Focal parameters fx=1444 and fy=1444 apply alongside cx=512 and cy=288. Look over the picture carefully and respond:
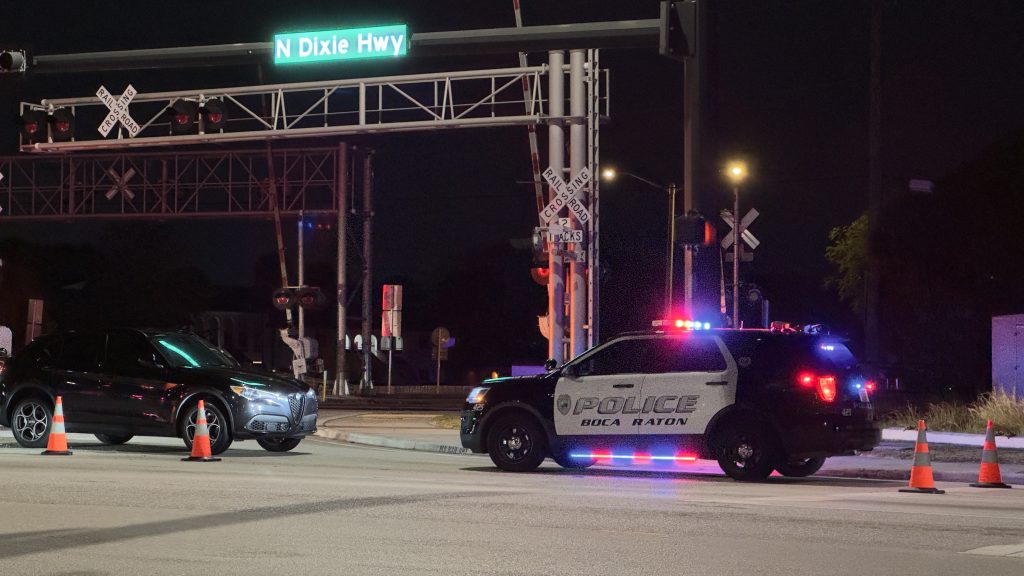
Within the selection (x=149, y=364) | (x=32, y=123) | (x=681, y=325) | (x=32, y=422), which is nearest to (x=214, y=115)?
(x=32, y=123)

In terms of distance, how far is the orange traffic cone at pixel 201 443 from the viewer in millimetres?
17766

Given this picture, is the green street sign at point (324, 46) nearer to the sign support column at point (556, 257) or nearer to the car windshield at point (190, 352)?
the car windshield at point (190, 352)

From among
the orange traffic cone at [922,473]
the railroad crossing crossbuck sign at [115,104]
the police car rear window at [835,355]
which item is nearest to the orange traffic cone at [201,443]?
the police car rear window at [835,355]

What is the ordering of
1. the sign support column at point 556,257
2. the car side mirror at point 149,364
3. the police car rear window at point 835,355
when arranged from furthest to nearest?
the sign support column at point 556,257, the car side mirror at point 149,364, the police car rear window at point 835,355

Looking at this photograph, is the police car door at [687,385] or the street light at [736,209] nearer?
the police car door at [687,385]

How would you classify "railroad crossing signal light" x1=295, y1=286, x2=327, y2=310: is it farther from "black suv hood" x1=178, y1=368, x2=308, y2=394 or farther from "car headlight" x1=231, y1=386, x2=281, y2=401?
"car headlight" x1=231, y1=386, x2=281, y2=401

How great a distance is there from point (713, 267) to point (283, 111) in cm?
1599

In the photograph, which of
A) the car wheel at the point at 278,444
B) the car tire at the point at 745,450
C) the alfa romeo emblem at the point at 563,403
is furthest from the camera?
the car wheel at the point at 278,444

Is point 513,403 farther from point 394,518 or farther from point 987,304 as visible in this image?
point 987,304

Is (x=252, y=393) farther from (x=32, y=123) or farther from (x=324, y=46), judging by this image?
(x=32, y=123)

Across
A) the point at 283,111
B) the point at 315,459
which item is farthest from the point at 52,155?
the point at 315,459

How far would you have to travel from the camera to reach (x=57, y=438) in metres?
18.6

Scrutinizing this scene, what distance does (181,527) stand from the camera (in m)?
11.0

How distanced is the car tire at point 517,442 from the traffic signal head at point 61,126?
18.6m
